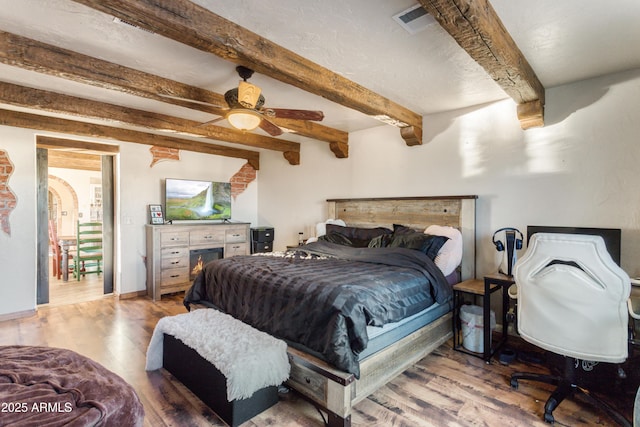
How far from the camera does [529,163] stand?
3023 mm

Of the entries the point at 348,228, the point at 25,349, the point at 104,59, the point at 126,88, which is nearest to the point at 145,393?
the point at 25,349

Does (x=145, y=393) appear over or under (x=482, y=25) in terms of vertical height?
under

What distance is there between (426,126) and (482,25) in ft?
7.10

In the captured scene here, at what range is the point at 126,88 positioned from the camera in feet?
Result: 8.27

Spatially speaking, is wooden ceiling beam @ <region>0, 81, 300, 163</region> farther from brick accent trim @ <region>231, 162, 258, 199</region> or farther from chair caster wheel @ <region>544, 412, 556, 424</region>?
chair caster wheel @ <region>544, 412, 556, 424</region>

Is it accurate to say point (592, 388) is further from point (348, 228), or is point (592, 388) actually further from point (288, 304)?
point (348, 228)

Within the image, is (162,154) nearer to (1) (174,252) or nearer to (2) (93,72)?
(1) (174,252)

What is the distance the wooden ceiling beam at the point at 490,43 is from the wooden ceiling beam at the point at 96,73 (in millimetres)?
1810

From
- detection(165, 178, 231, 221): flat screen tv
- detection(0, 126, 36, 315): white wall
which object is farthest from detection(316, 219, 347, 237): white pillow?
detection(0, 126, 36, 315): white wall

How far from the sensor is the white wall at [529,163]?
2549 mm

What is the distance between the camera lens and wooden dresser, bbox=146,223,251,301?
4422 millimetres

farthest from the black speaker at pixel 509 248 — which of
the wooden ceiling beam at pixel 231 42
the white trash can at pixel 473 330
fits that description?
the wooden ceiling beam at pixel 231 42

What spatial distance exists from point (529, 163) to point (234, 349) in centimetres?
304

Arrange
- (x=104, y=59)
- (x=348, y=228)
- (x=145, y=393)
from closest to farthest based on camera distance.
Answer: (x=145, y=393), (x=104, y=59), (x=348, y=228)
